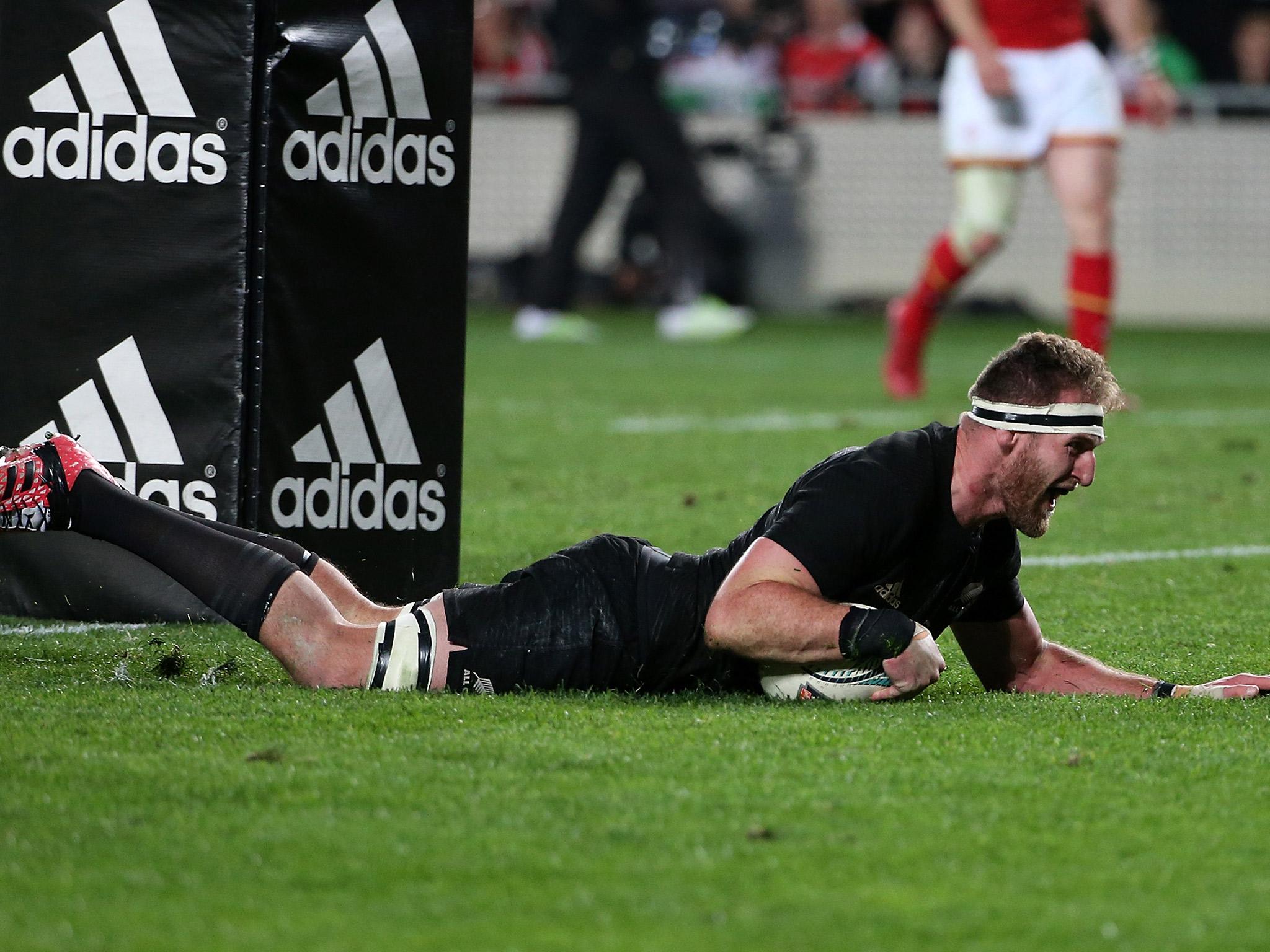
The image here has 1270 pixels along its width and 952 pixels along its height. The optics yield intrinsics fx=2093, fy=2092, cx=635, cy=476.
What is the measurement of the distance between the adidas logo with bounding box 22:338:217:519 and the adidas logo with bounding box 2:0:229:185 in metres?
0.38

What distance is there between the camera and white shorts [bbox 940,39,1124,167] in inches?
352

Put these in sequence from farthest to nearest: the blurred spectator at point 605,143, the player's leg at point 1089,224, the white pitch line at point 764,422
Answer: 1. the blurred spectator at point 605,143
2. the player's leg at point 1089,224
3. the white pitch line at point 764,422

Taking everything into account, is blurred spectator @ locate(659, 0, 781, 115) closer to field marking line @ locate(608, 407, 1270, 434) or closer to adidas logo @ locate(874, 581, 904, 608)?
field marking line @ locate(608, 407, 1270, 434)

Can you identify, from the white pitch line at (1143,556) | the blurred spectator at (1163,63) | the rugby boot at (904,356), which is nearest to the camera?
the white pitch line at (1143,556)

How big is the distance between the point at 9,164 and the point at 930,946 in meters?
2.96

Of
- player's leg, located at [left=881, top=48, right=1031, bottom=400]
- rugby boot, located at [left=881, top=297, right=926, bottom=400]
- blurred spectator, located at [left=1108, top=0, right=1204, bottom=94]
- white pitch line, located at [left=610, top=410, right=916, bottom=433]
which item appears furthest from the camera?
blurred spectator, located at [left=1108, top=0, right=1204, bottom=94]

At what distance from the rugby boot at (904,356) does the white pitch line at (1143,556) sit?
3906mm

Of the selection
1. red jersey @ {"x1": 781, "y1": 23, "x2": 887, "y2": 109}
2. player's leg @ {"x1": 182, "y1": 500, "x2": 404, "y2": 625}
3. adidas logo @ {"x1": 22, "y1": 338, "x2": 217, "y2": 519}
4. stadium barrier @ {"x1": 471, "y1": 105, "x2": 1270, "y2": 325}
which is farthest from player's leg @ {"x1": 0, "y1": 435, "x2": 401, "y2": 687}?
red jersey @ {"x1": 781, "y1": 23, "x2": 887, "y2": 109}

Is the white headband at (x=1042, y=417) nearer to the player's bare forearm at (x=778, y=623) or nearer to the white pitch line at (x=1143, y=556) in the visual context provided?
the player's bare forearm at (x=778, y=623)

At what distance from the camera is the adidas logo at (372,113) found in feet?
15.0

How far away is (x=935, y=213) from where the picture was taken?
18.1 m

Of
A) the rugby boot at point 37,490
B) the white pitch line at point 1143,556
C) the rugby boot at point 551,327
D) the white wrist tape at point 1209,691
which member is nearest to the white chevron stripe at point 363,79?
the rugby boot at point 37,490

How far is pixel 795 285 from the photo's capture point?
18281 millimetres

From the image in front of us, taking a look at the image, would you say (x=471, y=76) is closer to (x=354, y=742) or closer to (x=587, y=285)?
(x=354, y=742)
